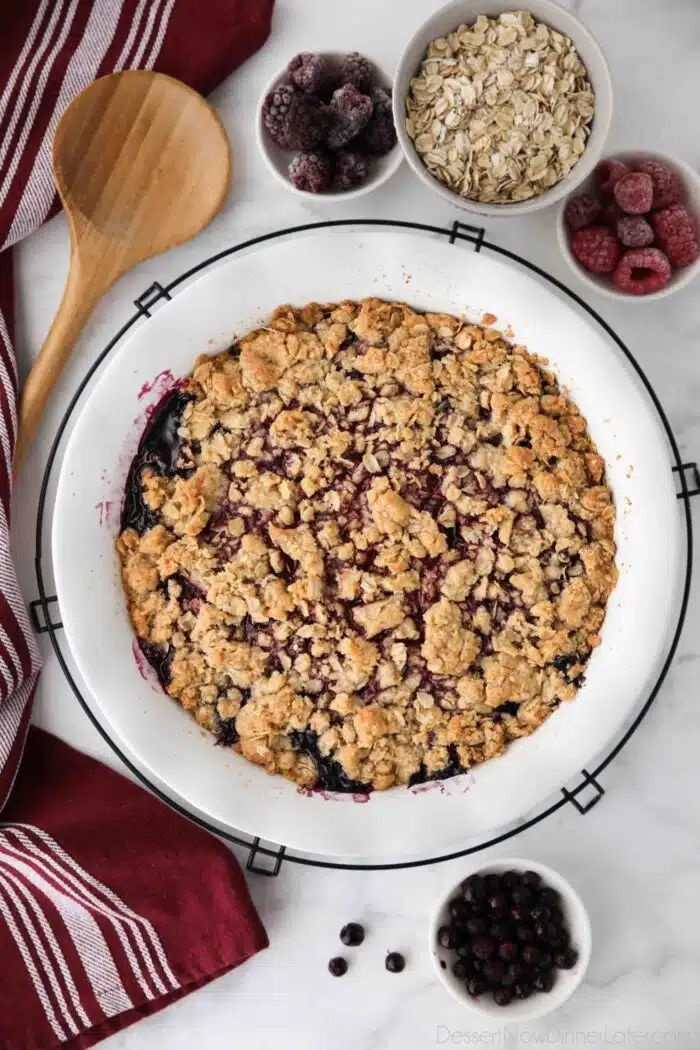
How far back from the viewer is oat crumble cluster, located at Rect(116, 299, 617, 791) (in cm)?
171

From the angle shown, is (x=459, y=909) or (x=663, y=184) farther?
(x=459, y=909)

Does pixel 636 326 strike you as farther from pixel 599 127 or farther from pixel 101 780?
pixel 101 780

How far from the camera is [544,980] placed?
5.95ft

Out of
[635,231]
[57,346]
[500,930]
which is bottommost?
[500,930]

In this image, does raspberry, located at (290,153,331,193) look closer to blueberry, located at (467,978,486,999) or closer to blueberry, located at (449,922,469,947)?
blueberry, located at (449,922,469,947)

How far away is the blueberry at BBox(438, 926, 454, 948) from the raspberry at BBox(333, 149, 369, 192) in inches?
58.4

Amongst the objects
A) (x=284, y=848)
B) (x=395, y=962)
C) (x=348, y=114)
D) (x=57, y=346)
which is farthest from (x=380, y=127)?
(x=395, y=962)

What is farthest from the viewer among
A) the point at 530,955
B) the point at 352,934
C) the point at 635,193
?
the point at 352,934

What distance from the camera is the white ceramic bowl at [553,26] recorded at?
167 centimetres

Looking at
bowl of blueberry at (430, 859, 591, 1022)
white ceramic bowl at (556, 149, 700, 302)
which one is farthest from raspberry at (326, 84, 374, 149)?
bowl of blueberry at (430, 859, 591, 1022)

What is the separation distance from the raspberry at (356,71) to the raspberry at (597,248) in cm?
51

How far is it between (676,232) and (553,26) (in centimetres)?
45

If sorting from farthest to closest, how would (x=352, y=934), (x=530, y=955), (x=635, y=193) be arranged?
(x=352, y=934)
(x=530, y=955)
(x=635, y=193)

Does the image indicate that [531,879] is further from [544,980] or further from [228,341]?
[228,341]
